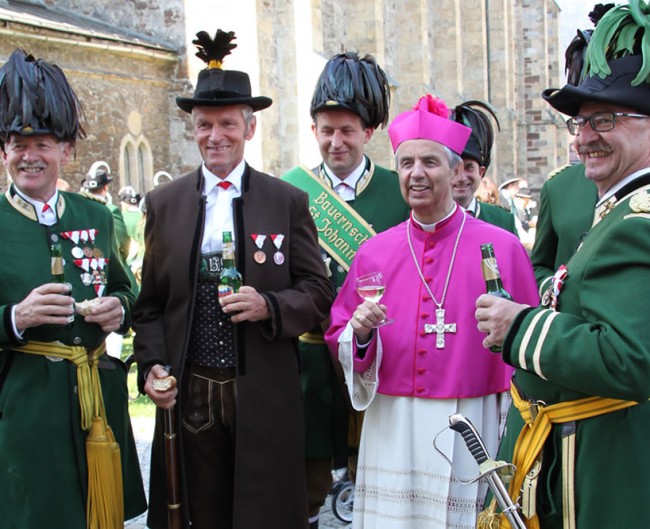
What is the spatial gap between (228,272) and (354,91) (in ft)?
4.98

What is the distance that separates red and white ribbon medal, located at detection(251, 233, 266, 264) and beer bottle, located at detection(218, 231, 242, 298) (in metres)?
0.23

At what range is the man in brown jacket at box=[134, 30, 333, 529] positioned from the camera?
346 centimetres

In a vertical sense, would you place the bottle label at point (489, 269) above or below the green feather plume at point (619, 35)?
below

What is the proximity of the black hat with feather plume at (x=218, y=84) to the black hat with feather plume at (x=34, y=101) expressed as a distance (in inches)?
19.4

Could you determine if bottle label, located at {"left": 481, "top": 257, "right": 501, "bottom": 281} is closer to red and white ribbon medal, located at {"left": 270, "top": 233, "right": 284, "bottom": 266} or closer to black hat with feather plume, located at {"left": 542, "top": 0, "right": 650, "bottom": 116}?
black hat with feather plume, located at {"left": 542, "top": 0, "right": 650, "bottom": 116}

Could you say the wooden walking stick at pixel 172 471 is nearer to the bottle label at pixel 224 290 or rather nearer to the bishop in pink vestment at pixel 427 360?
the bottle label at pixel 224 290

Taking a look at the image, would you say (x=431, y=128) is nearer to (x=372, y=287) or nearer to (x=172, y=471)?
(x=372, y=287)

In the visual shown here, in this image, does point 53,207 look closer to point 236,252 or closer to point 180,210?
point 180,210

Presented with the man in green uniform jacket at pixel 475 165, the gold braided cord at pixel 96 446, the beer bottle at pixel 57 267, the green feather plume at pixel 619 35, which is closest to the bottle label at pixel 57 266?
the beer bottle at pixel 57 267

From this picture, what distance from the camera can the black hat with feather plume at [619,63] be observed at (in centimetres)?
240

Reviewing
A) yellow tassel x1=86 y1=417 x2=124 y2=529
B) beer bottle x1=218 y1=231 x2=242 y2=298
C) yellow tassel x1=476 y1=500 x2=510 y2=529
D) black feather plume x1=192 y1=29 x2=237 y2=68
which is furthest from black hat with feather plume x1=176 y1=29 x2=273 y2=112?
yellow tassel x1=476 y1=500 x2=510 y2=529

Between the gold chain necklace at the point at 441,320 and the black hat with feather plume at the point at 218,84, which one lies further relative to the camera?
the black hat with feather plume at the point at 218,84

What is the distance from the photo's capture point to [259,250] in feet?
11.6

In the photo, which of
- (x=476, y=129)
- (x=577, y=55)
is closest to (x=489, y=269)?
(x=577, y=55)
